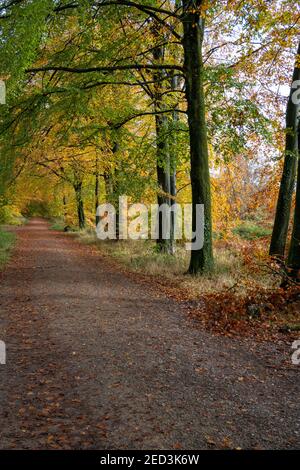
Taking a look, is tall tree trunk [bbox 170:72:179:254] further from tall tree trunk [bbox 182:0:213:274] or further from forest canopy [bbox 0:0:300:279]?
tall tree trunk [bbox 182:0:213:274]

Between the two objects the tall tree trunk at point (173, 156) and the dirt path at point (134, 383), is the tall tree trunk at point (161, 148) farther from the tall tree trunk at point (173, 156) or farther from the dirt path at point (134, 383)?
the dirt path at point (134, 383)

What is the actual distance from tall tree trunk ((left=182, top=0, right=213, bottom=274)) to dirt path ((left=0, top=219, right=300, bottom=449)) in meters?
3.05

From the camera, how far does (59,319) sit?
318 inches

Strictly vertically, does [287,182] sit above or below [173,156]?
below

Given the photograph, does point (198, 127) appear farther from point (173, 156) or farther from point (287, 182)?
point (173, 156)

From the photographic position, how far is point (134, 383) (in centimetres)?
516

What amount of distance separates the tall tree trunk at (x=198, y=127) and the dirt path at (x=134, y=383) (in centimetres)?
305

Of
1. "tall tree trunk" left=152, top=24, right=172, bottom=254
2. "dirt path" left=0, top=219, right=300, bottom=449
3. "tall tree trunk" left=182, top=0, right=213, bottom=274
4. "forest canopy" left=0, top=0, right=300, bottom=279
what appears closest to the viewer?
"dirt path" left=0, top=219, right=300, bottom=449

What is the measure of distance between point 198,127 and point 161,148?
304 cm

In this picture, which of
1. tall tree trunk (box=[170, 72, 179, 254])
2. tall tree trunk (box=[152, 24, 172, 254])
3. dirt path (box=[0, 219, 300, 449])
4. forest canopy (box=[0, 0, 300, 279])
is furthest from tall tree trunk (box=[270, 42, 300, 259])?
dirt path (box=[0, 219, 300, 449])

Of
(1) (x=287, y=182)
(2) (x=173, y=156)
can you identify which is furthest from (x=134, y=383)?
(2) (x=173, y=156)

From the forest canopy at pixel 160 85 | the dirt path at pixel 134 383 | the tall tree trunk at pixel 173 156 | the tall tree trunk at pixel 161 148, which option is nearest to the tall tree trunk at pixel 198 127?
the forest canopy at pixel 160 85

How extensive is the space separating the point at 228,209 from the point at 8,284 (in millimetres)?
10920

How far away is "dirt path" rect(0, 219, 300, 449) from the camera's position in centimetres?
398
